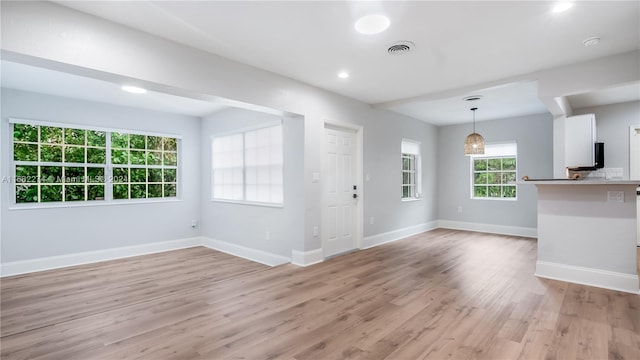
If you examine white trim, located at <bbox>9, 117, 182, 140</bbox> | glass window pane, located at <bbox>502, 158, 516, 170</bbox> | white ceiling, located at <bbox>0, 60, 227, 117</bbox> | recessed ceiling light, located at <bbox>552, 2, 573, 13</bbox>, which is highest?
recessed ceiling light, located at <bbox>552, 2, 573, 13</bbox>

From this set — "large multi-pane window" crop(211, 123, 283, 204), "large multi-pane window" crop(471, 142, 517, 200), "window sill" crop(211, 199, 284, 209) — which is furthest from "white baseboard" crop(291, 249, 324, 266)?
"large multi-pane window" crop(471, 142, 517, 200)

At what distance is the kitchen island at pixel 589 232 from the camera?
326 centimetres

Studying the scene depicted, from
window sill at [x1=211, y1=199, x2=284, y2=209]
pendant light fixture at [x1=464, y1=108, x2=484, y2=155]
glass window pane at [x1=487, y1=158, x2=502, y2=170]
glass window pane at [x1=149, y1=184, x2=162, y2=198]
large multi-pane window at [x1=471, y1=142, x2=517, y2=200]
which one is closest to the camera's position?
window sill at [x1=211, y1=199, x2=284, y2=209]

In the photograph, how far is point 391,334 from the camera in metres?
2.35

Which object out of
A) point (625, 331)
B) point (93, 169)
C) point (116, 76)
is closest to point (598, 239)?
point (625, 331)

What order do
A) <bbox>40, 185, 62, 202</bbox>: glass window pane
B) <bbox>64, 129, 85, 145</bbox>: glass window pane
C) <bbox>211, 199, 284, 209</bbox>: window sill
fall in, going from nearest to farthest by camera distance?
<bbox>40, 185, 62, 202</bbox>: glass window pane
<bbox>211, 199, 284, 209</bbox>: window sill
<bbox>64, 129, 85, 145</bbox>: glass window pane

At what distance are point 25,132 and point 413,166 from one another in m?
6.93

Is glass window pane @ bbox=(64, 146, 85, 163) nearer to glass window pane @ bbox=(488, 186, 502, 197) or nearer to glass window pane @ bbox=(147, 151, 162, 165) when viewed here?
glass window pane @ bbox=(147, 151, 162, 165)

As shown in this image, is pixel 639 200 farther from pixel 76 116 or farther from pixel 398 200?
pixel 76 116

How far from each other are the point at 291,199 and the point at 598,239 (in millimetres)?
3671

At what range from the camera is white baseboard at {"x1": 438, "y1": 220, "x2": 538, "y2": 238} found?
6310 mm

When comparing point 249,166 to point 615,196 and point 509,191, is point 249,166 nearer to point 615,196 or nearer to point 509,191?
point 615,196

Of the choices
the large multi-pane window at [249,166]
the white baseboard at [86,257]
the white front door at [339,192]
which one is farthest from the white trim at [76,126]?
the white front door at [339,192]

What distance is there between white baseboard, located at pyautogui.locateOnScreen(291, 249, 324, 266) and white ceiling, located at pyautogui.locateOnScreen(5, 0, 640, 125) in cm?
238
